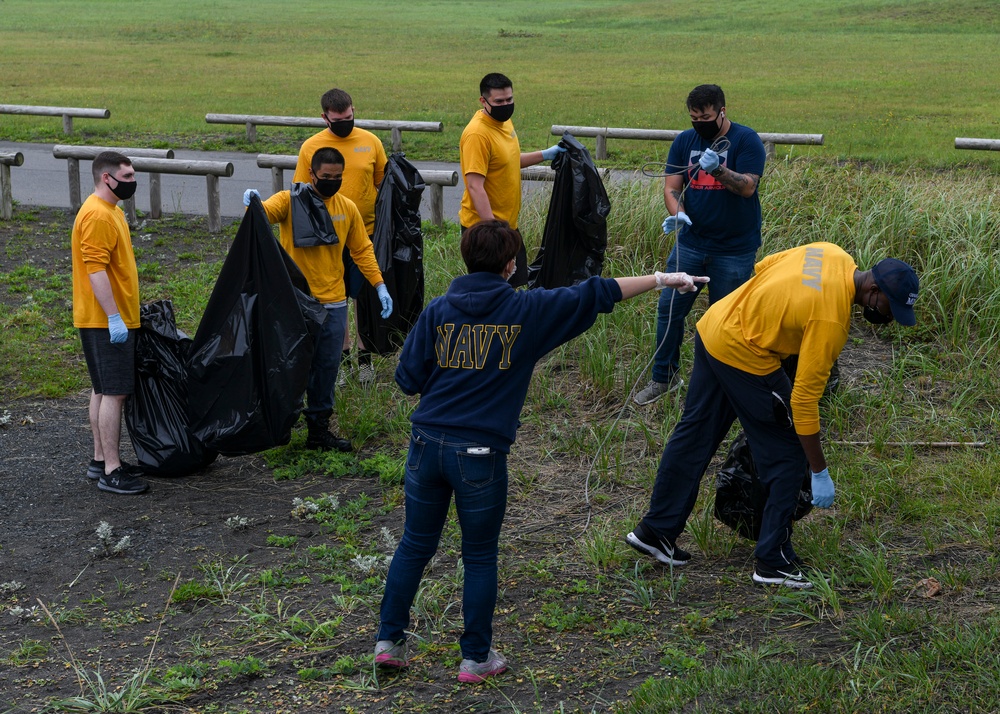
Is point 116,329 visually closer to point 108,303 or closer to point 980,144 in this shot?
point 108,303

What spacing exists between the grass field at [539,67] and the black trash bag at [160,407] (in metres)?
8.28

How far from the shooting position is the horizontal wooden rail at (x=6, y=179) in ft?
35.0

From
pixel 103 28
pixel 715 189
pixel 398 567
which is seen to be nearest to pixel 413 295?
pixel 715 189

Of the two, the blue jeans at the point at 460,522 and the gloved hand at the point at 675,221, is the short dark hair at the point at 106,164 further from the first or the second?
the gloved hand at the point at 675,221

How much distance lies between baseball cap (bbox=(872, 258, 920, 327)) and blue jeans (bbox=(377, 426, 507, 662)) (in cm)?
142

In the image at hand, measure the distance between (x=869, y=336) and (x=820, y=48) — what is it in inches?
999

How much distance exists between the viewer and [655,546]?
4.36m

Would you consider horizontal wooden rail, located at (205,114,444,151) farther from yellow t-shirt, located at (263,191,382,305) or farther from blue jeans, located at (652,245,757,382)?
blue jeans, located at (652,245,757,382)

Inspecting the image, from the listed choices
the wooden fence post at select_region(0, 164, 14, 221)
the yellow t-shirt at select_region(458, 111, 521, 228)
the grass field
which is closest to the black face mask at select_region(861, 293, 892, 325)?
the yellow t-shirt at select_region(458, 111, 521, 228)

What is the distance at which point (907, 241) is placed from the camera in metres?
7.09

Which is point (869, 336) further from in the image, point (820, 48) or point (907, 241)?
point (820, 48)

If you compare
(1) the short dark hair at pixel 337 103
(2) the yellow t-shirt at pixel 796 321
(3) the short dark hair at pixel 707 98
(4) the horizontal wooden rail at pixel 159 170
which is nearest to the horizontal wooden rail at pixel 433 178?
(4) the horizontal wooden rail at pixel 159 170

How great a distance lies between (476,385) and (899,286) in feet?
4.82

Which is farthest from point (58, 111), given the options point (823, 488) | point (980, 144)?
point (823, 488)
